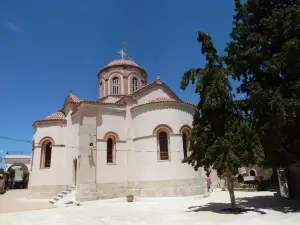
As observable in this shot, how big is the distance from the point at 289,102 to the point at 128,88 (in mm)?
16370

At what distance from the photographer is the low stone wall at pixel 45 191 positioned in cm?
1883

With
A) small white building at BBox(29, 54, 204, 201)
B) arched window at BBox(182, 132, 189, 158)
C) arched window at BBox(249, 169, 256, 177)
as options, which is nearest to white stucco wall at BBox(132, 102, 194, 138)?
small white building at BBox(29, 54, 204, 201)

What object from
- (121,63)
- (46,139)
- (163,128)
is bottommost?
(163,128)

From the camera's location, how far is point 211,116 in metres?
11.2

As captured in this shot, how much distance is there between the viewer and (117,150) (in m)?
17.7

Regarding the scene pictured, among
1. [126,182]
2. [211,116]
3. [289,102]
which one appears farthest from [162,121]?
[289,102]

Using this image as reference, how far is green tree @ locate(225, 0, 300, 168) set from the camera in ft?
31.8

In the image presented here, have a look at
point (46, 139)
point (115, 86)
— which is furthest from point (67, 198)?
point (115, 86)

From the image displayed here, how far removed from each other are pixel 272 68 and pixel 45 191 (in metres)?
17.7

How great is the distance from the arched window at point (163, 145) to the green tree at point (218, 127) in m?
5.57

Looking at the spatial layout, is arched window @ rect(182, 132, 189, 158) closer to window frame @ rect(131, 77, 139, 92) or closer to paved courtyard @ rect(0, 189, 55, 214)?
window frame @ rect(131, 77, 139, 92)

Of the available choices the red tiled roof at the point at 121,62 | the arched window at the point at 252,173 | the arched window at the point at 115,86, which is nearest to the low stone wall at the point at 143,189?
the arched window at the point at 115,86

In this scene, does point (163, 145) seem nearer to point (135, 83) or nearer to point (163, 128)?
point (163, 128)

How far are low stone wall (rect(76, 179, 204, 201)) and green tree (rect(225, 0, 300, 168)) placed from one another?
6161mm
